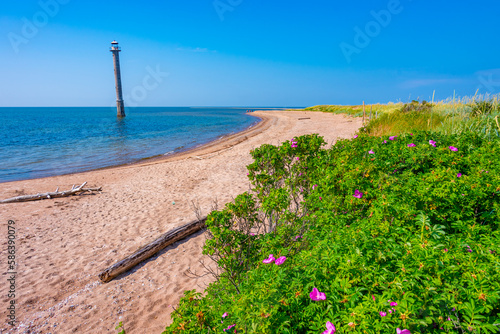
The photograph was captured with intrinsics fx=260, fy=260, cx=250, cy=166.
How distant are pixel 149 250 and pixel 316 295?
4.14m

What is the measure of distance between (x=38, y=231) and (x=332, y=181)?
22.7ft

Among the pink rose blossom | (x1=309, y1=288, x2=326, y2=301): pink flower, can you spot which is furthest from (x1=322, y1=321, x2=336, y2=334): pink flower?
the pink rose blossom

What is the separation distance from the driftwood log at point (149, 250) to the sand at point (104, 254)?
96 mm

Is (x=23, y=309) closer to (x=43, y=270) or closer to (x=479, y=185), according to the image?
(x=43, y=270)

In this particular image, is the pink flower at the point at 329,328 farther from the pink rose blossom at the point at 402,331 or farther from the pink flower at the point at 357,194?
the pink flower at the point at 357,194

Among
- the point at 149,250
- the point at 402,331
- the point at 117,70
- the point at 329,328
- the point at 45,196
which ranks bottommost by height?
the point at 45,196

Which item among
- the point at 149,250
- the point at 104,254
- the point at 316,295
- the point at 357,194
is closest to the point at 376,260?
the point at 316,295

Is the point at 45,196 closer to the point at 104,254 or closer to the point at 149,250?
the point at 104,254

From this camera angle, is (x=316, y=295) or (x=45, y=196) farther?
(x=45, y=196)

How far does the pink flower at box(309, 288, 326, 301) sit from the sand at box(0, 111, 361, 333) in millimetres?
2698

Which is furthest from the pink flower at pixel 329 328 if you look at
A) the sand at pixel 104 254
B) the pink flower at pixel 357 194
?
the sand at pixel 104 254

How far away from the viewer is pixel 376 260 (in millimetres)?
1624

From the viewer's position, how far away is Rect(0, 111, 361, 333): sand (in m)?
3.65

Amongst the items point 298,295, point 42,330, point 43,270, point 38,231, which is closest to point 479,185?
point 298,295
